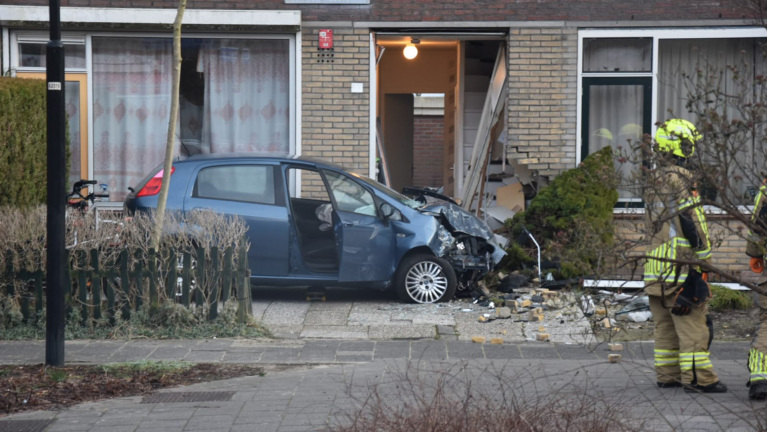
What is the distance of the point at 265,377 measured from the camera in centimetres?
729

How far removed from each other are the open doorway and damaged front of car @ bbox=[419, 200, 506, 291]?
3.28m

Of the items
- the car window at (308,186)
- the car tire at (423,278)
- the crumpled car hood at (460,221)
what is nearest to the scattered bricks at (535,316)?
the car tire at (423,278)

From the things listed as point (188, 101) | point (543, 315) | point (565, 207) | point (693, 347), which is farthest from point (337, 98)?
point (693, 347)

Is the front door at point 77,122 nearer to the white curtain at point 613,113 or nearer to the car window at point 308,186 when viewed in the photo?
the car window at point 308,186

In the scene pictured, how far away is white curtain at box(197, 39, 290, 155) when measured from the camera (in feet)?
42.1

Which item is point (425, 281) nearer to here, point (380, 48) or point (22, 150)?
point (22, 150)

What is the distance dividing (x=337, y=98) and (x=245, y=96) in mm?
1339

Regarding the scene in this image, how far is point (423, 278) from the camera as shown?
10.2m

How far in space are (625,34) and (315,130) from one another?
431 centimetres

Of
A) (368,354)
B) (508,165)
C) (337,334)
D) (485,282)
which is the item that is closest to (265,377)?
(368,354)

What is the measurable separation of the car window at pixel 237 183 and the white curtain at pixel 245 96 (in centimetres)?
238

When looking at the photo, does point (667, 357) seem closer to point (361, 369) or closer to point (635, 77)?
point (361, 369)

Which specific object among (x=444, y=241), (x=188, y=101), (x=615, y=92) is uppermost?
(x=615, y=92)

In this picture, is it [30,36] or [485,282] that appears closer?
[485,282]
